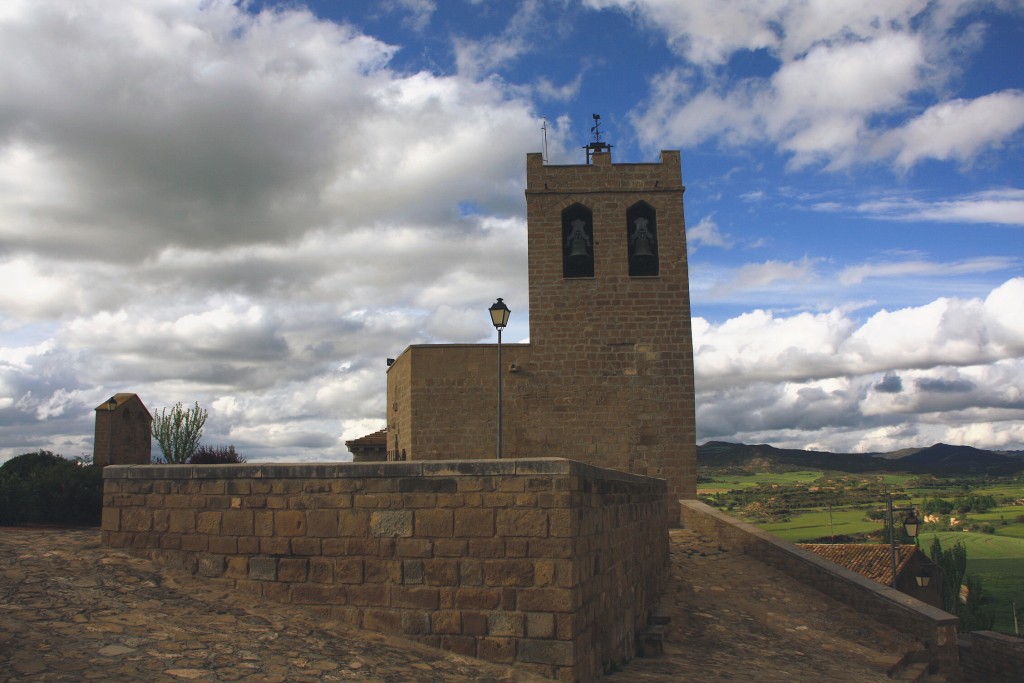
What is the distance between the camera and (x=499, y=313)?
13.5m

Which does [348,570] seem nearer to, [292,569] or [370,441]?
[292,569]

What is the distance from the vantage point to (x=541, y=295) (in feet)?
62.9

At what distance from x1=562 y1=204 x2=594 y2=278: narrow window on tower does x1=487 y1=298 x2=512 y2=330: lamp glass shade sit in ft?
19.9

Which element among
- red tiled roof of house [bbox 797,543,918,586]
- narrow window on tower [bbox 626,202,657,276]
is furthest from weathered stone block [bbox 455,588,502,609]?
red tiled roof of house [bbox 797,543,918,586]

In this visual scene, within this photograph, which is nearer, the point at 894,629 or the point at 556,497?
the point at 556,497

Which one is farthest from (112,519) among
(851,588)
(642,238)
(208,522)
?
(642,238)

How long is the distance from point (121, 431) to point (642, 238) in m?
14.1

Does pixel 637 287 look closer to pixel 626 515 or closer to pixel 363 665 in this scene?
pixel 626 515

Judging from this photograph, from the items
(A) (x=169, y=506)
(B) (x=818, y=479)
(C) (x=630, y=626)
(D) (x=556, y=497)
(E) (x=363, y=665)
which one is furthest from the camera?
(B) (x=818, y=479)

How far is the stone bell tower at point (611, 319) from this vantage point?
18.6m

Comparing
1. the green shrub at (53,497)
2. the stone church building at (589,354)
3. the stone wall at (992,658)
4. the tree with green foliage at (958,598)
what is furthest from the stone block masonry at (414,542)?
the tree with green foliage at (958,598)

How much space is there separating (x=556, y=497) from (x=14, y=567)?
507cm

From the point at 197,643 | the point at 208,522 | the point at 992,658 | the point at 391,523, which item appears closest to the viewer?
the point at 197,643

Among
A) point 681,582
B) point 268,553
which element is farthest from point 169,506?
point 681,582
